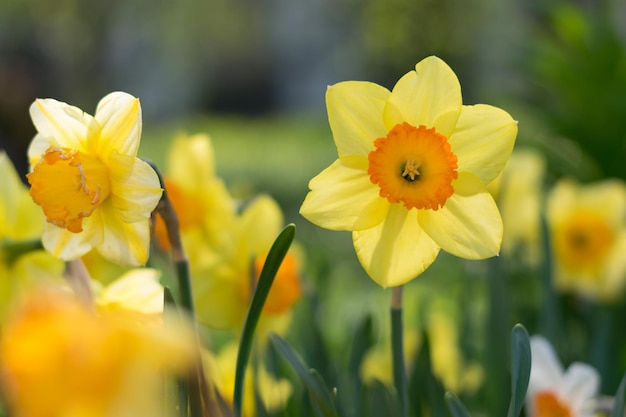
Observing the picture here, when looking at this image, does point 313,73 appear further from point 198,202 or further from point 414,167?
point 414,167

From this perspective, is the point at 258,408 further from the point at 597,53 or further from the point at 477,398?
the point at 597,53

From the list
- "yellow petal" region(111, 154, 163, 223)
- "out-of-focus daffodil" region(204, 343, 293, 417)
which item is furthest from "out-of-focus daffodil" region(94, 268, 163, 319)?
"out-of-focus daffodil" region(204, 343, 293, 417)

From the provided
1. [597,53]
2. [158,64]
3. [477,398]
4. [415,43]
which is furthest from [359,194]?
[158,64]

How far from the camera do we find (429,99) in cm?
63

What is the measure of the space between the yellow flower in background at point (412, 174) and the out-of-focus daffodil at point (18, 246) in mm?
301

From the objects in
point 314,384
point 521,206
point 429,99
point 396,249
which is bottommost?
point 521,206

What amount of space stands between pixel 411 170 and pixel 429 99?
58 mm

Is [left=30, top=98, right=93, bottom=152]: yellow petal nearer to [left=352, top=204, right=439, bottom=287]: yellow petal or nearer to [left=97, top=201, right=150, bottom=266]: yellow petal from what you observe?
[left=97, top=201, right=150, bottom=266]: yellow petal

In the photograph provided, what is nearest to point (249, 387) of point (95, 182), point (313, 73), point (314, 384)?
point (314, 384)

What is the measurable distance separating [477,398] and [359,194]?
0.68 metres

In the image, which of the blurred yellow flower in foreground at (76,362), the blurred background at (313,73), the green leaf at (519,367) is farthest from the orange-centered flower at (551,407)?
the blurred yellow flower in foreground at (76,362)

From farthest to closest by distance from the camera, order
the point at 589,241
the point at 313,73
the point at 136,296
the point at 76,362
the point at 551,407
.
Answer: the point at 313,73, the point at 589,241, the point at 551,407, the point at 136,296, the point at 76,362

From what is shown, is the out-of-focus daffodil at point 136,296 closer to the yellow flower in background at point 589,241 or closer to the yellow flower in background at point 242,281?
the yellow flower in background at point 242,281

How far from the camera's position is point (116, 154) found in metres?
0.62
